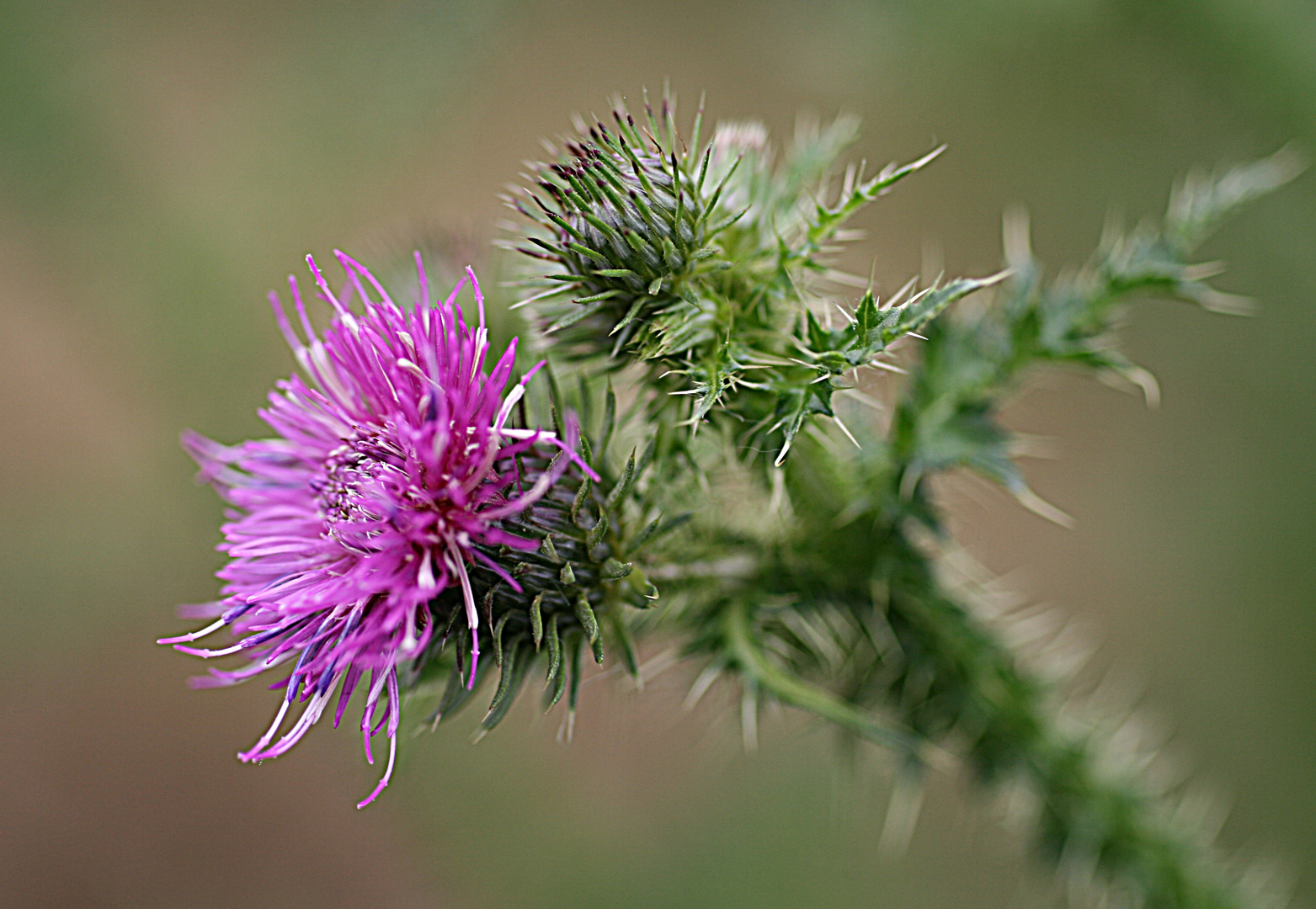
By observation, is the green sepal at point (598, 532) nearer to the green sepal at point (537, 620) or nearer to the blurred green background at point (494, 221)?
the green sepal at point (537, 620)

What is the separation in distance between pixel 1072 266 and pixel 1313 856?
312 cm

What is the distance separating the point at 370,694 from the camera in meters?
1.72

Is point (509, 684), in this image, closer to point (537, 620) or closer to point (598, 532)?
point (537, 620)

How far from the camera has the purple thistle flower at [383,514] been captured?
173 cm

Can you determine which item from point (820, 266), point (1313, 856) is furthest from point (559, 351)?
point (1313, 856)

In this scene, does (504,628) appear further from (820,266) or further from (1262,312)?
(1262,312)

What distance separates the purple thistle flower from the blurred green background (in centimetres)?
263

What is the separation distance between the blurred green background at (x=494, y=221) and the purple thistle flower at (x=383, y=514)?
2.63 m

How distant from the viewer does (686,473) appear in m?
2.24

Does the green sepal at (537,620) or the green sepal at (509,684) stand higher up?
the green sepal at (537,620)

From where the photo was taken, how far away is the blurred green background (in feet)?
14.9

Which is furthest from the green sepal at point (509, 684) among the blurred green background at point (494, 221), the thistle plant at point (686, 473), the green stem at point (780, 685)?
the blurred green background at point (494, 221)

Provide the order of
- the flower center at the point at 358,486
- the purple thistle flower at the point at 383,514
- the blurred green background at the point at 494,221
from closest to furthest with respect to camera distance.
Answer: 1. the purple thistle flower at the point at 383,514
2. the flower center at the point at 358,486
3. the blurred green background at the point at 494,221

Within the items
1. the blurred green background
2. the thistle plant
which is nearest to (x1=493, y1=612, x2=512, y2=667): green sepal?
the thistle plant
